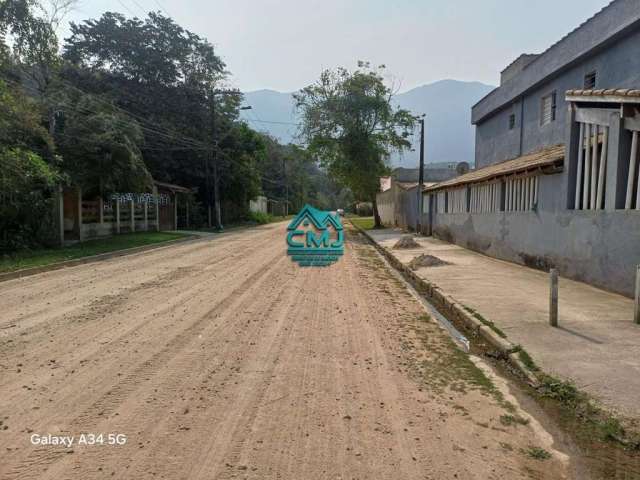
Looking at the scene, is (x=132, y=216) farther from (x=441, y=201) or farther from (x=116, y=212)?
(x=441, y=201)

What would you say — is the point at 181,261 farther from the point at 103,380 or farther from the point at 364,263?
the point at 103,380

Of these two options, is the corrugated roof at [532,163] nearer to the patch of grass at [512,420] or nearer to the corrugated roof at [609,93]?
the corrugated roof at [609,93]

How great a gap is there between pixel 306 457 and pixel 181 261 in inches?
463

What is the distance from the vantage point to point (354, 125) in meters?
29.8

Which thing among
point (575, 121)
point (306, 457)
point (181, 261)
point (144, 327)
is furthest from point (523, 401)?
point (181, 261)

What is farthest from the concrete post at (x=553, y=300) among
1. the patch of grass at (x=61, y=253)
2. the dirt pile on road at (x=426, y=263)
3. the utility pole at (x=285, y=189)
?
the utility pole at (x=285, y=189)

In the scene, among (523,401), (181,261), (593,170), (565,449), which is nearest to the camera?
(565,449)

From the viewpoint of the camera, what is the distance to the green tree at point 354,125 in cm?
2969

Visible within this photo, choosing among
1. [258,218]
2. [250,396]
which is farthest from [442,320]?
[258,218]

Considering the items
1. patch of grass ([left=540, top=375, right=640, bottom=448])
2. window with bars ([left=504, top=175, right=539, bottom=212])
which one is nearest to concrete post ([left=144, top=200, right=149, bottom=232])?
window with bars ([left=504, top=175, right=539, bottom=212])

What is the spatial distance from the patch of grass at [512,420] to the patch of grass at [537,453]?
34cm

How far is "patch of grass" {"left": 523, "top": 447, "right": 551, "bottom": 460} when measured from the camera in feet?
9.83

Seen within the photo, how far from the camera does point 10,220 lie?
48.8ft

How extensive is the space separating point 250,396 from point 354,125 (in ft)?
91.1
